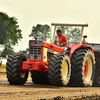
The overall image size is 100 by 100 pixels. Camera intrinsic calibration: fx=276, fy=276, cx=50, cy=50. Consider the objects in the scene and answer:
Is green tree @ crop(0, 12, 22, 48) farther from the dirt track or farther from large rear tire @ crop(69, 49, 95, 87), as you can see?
the dirt track

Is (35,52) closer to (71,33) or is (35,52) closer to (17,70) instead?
(17,70)

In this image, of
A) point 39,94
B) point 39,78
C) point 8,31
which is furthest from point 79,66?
point 8,31

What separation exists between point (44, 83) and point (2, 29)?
160 feet

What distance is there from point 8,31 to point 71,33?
4915 cm

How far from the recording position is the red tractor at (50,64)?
932 centimetres

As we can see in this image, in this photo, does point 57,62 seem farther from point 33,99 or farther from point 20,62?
point 33,99

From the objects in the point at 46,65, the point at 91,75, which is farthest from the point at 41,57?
the point at 91,75

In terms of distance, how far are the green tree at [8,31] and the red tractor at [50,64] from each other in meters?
47.8

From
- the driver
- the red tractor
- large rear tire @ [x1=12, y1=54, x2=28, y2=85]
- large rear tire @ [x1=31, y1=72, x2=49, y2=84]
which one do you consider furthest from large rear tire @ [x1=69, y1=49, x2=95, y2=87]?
large rear tire @ [x1=12, y1=54, x2=28, y2=85]

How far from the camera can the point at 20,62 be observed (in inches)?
387

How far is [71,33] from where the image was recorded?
11.4 m

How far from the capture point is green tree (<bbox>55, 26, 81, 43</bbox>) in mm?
11412

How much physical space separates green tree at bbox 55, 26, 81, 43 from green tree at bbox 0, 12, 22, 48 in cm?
4705

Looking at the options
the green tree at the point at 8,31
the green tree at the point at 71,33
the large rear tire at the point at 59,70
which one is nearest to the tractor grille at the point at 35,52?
the large rear tire at the point at 59,70
